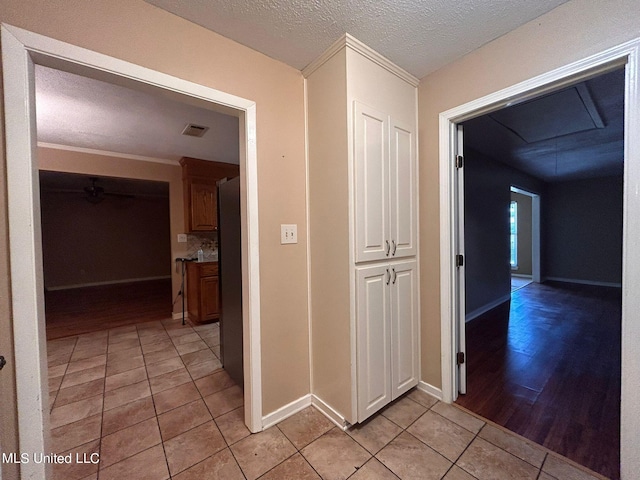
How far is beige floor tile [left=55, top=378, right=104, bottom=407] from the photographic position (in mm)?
1944

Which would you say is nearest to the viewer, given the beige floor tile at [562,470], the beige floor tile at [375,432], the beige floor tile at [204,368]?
the beige floor tile at [562,470]

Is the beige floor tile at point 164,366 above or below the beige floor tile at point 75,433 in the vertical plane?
below

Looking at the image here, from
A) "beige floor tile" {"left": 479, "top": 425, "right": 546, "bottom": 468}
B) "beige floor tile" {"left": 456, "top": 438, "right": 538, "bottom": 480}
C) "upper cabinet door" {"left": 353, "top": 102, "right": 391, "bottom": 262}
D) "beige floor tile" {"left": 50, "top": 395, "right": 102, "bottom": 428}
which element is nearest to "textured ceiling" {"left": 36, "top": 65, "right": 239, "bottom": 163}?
"upper cabinet door" {"left": 353, "top": 102, "right": 391, "bottom": 262}

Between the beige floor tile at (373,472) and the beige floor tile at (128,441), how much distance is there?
1.21 meters

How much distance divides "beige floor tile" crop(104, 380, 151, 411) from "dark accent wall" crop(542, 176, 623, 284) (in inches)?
330

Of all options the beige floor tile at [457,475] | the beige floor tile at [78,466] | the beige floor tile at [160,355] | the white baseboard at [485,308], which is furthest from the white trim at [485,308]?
the beige floor tile at [78,466]

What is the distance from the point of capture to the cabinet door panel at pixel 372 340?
1558 mm

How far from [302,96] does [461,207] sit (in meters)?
1.44

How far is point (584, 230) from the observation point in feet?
19.4

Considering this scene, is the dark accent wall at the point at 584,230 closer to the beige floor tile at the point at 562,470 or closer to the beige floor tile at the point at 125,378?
the beige floor tile at the point at 562,470

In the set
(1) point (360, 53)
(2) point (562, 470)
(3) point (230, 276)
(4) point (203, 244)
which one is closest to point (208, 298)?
(4) point (203, 244)

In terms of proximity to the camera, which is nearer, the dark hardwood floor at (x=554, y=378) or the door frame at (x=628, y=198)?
the door frame at (x=628, y=198)

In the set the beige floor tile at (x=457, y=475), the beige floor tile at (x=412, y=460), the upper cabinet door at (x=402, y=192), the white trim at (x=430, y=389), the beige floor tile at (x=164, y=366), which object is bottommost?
the beige floor tile at (x=164, y=366)

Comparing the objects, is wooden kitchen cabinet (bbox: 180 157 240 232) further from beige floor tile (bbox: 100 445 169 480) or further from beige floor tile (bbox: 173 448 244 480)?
beige floor tile (bbox: 173 448 244 480)
